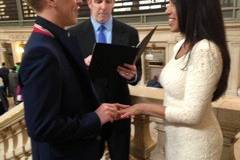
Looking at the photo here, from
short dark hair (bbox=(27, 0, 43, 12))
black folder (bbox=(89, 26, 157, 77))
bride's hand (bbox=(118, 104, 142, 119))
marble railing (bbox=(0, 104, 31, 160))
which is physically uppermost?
short dark hair (bbox=(27, 0, 43, 12))

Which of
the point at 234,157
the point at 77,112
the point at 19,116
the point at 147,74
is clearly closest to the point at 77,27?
the point at 19,116

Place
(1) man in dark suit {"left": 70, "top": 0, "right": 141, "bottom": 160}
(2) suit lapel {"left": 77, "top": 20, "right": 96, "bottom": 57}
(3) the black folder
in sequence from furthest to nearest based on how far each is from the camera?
(2) suit lapel {"left": 77, "top": 20, "right": 96, "bottom": 57}, (1) man in dark suit {"left": 70, "top": 0, "right": 141, "bottom": 160}, (3) the black folder

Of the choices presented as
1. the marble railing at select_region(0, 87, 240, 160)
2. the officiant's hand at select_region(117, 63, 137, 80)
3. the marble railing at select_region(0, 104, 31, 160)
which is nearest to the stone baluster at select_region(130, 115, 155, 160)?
the marble railing at select_region(0, 87, 240, 160)

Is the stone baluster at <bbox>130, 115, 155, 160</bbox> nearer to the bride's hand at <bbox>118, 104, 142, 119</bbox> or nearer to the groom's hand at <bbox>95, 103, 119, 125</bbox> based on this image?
the bride's hand at <bbox>118, 104, 142, 119</bbox>

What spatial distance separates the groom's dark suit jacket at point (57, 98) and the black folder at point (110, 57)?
0.15 m

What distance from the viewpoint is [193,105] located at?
1330 millimetres

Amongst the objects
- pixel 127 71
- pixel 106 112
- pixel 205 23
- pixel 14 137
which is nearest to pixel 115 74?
pixel 127 71

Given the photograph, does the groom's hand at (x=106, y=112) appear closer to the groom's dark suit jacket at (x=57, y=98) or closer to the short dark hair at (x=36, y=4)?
the groom's dark suit jacket at (x=57, y=98)

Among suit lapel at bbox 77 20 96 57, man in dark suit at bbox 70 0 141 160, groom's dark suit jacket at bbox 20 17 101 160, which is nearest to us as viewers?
groom's dark suit jacket at bbox 20 17 101 160

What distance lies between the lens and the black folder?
1.48 metres

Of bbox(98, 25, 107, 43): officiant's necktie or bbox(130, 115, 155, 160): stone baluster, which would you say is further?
bbox(98, 25, 107, 43): officiant's necktie

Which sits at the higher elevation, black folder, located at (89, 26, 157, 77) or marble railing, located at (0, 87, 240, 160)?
black folder, located at (89, 26, 157, 77)

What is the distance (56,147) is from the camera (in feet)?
4.42

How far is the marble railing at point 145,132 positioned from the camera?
64.0 inches
